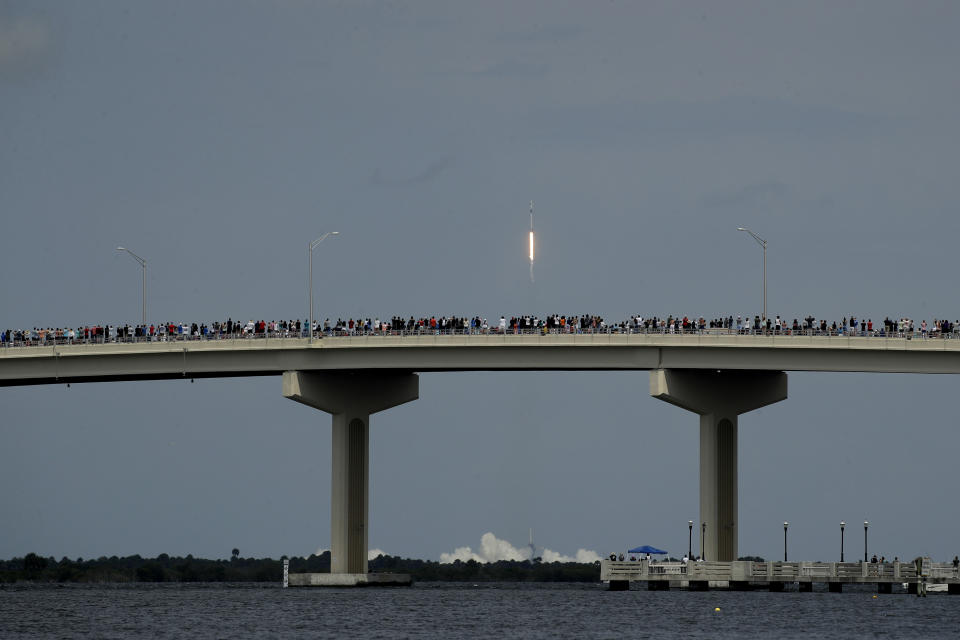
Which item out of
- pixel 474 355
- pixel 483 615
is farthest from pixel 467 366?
pixel 483 615

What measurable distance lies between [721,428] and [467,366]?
14.8 metres

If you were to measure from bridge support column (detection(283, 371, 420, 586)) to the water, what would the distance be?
3.38m

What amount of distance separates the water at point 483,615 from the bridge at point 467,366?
6.19 metres

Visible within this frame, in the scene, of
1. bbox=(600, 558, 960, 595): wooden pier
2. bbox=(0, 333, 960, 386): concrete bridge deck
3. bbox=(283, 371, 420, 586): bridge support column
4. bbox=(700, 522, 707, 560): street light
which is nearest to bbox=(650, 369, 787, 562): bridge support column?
bbox=(700, 522, 707, 560): street light

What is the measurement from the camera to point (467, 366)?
113938 mm

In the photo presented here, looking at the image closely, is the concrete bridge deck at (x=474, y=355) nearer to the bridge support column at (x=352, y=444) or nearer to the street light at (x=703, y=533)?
the bridge support column at (x=352, y=444)

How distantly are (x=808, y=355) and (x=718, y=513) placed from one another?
447 inches

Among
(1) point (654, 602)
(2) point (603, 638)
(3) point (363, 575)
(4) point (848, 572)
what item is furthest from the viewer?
(3) point (363, 575)

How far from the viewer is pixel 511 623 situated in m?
89.1

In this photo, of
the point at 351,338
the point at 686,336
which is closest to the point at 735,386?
the point at 686,336

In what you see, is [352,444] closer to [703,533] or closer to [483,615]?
[703,533]

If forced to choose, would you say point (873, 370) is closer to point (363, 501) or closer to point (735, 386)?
point (735, 386)

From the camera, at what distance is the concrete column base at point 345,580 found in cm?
12112

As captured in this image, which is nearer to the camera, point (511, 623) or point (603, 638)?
point (603, 638)
